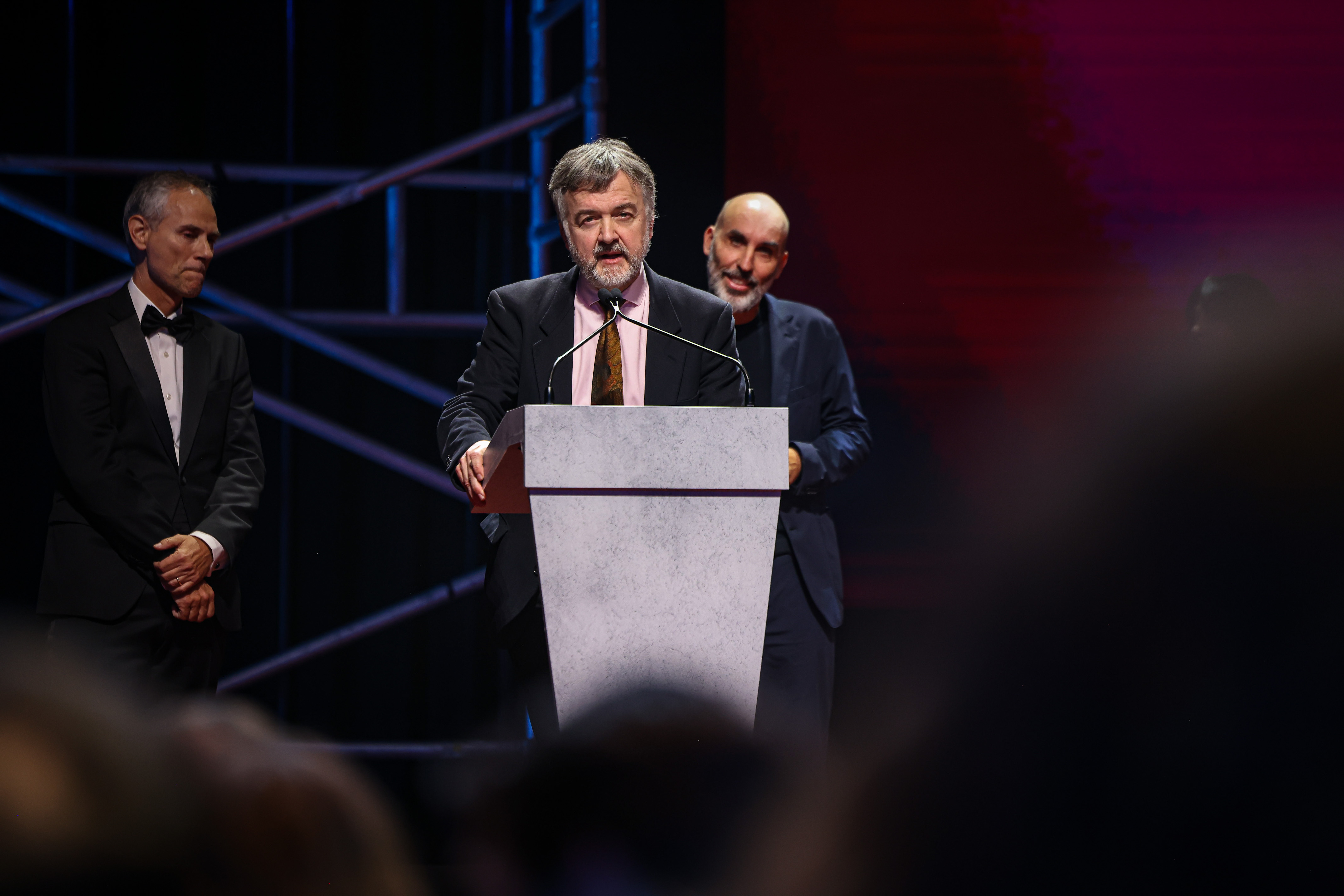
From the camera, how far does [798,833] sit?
522 millimetres

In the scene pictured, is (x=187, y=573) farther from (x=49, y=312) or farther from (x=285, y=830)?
(x=285, y=830)

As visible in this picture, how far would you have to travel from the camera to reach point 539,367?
1959 mm

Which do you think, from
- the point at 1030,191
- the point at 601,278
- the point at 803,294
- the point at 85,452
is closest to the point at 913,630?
the point at 803,294

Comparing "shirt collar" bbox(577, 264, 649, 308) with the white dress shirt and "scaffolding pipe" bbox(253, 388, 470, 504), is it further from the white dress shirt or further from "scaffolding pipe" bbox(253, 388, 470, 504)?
"scaffolding pipe" bbox(253, 388, 470, 504)

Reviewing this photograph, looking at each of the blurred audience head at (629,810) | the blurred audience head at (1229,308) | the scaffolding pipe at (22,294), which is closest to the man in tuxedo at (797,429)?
the blurred audience head at (1229,308)

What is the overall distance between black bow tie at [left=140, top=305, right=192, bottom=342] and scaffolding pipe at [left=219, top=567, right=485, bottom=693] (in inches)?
37.8

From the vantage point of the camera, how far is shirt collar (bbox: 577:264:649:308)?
1988 millimetres

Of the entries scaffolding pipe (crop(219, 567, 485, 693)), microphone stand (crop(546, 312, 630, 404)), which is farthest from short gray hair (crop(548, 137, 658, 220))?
scaffolding pipe (crop(219, 567, 485, 693))

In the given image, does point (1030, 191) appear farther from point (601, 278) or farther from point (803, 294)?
point (601, 278)

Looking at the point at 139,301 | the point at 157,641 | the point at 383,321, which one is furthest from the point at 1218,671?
the point at 383,321

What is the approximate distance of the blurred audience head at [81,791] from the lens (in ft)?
1.39

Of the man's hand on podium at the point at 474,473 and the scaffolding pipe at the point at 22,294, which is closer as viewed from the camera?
the man's hand on podium at the point at 474,473

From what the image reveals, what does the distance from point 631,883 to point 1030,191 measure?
10.8ft

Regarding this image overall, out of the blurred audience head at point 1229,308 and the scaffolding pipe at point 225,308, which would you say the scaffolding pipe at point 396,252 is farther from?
the blurred audience head at point 1229,308
